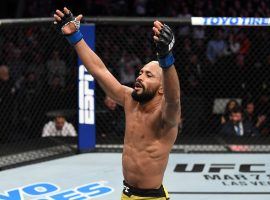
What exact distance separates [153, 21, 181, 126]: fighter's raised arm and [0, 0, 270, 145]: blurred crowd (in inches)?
136

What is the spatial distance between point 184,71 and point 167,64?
539 cm

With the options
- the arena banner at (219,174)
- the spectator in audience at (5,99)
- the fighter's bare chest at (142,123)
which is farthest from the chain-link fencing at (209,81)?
the fighter's bare chest at (142,123)

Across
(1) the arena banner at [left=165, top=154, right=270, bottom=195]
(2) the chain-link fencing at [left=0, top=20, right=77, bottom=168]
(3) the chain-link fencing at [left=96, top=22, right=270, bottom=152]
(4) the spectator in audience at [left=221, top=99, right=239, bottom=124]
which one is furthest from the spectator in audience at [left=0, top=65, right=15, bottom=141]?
(4) the spectator in audience at [left=221, top=99, right=239, bottom=124]

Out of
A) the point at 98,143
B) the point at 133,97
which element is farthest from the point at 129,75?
the point at 133,97

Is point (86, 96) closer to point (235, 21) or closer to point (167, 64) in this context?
point (235, 21)

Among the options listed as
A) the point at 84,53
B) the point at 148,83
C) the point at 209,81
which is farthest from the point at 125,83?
the point at 148,83

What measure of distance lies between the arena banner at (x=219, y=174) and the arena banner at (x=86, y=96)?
0.90m

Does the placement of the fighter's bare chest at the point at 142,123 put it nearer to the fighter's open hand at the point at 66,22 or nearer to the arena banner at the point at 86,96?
the fighter's open hand at the point at 66,22

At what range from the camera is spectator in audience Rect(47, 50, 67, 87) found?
8.22 m

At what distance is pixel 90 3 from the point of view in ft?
37.2

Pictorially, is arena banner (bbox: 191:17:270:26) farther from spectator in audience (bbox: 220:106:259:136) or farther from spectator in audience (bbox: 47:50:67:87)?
spectator in audience (bbox: 47:50:67:87)

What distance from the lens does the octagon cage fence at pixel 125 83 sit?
6863 millimetres

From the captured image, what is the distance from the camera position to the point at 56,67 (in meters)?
8.62

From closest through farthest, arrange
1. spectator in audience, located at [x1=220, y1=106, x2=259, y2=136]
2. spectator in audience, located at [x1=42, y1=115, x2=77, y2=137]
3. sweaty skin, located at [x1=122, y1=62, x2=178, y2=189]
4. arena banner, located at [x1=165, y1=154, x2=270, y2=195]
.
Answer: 1. sweaty skin, located at [x1=122, y1=62, x2=178, y2=189]
2. arena banner, located at [x1=165, y1=154, x2=270, y2=195]
3. spectator in audience, located at [x1=42, y1=115, x2=77, y2=137]
4. spectator in audience, located at [x1=220, y1=106, x2=259, y2=136]
